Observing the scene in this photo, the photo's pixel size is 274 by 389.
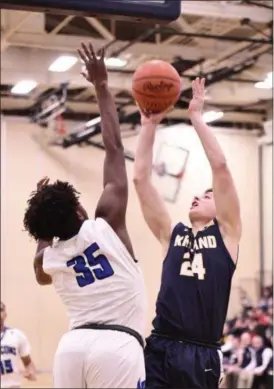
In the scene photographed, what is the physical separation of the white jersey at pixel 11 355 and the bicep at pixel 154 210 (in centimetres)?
639

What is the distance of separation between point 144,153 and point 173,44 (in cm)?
1055

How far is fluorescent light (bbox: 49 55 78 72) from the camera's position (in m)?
13.9

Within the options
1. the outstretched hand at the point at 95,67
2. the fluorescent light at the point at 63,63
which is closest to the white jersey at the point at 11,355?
the fluorescent light at the point at 63,63

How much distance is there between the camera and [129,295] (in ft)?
12.8

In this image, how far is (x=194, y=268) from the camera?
4.55 metres

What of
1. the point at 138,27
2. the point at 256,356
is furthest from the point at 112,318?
the point at 256,356

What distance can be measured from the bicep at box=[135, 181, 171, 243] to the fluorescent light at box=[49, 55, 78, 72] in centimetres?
932

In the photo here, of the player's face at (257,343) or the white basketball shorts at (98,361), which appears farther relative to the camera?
the player's face at (257,343)

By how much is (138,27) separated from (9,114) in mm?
6153

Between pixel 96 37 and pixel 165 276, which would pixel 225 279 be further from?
pixel 96 37

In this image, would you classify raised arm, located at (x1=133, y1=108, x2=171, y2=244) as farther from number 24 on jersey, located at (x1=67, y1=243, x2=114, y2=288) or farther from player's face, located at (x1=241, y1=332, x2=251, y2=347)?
player's face, located at (x1=241, y1=332, x2=251, y2=347)

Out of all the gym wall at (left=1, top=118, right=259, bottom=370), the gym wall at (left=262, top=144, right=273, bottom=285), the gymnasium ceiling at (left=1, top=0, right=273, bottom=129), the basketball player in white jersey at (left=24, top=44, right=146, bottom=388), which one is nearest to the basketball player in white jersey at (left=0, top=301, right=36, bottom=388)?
the gymnasium ceiling at (left=1, top=0, right=273, bottom=129)

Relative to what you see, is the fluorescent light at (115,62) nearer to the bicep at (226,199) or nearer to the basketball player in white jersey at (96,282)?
the bicep at (226,199)

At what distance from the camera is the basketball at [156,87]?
4.79m
